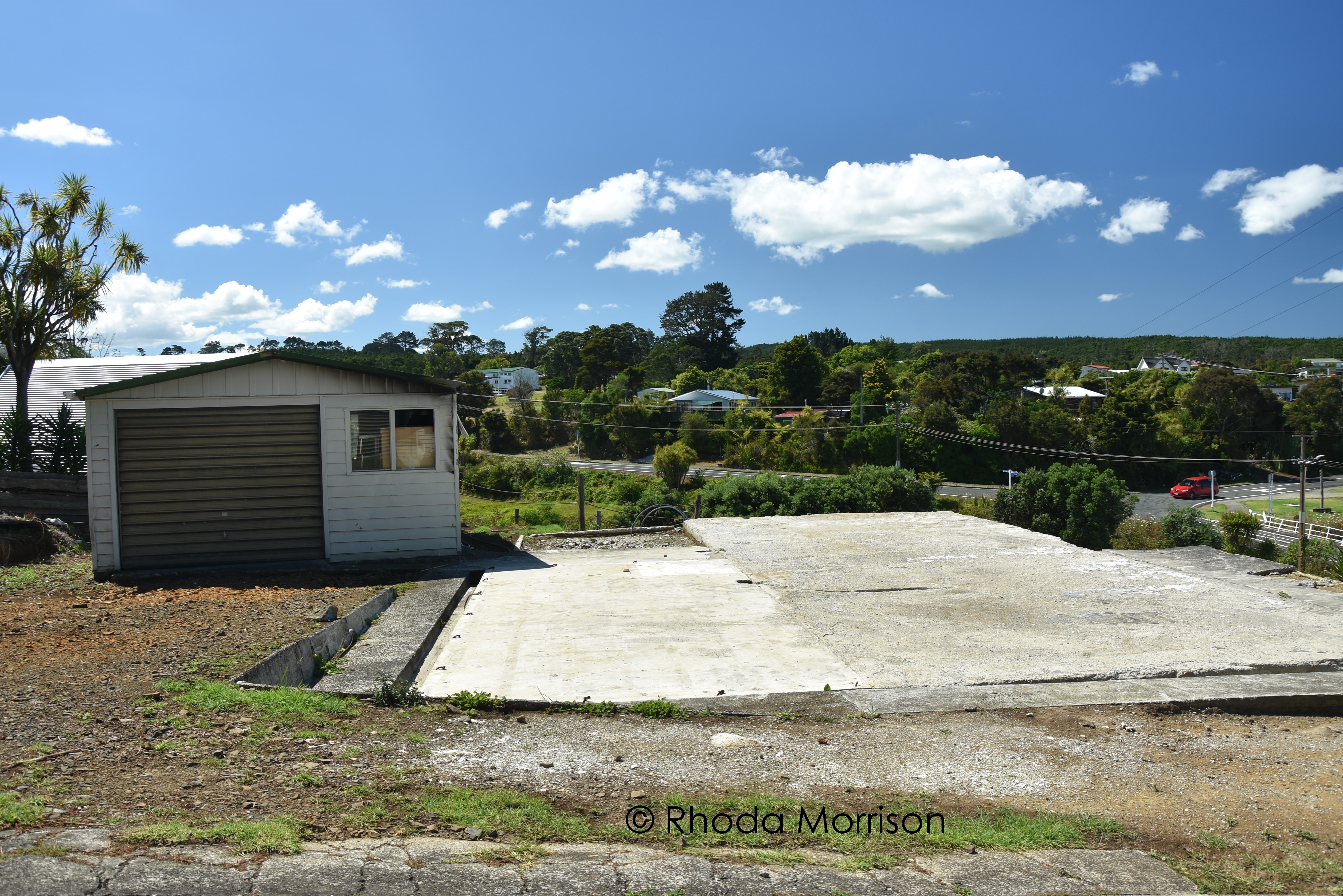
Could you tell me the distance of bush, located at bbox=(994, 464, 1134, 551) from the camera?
88.0ft

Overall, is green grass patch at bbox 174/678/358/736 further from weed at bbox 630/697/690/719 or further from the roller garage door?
the roller garage door

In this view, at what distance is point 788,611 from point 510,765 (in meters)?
3.86

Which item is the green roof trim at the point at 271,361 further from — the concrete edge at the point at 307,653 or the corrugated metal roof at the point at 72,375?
the corrugated metal roof at the point at 72,375

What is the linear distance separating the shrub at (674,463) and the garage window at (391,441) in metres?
27.1

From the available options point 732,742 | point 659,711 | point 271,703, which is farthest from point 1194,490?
point 271,703

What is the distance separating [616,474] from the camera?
41.1 meters

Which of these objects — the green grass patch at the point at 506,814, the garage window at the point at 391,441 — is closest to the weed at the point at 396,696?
the green grass patch at the point at 506,814

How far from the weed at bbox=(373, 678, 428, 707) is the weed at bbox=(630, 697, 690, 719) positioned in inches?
50.1

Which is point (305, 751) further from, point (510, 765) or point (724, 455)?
point (724, 455)

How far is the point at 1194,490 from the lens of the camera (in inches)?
1666

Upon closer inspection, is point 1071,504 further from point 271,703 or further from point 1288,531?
point 271,703

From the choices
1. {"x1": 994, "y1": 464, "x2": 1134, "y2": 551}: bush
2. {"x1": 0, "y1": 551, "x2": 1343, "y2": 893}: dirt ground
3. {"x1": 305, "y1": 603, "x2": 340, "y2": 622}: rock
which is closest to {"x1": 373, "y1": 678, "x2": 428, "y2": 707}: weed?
{"x1": 0, "y1": 551, "x2": 1343, "y2": 893}: dirt ground

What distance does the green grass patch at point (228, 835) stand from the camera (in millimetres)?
2668

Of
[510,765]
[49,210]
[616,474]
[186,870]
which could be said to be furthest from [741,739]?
[616,474]
